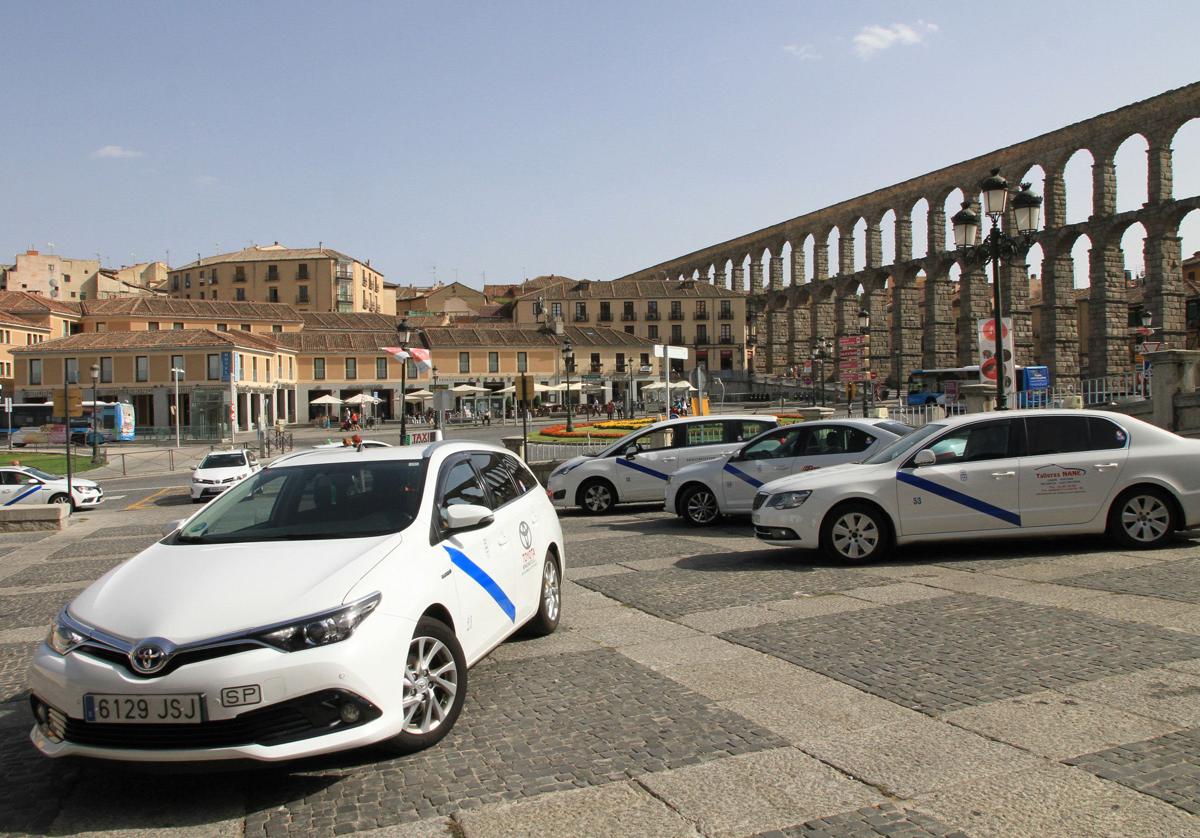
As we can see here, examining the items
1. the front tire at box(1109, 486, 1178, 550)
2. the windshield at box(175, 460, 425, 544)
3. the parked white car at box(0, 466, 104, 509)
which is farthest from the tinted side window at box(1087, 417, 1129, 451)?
the parked white car at box(0, 466, 104, 509)

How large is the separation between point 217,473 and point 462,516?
76.2ft

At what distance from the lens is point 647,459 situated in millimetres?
16281

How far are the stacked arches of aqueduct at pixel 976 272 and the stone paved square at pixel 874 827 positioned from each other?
1987 inches

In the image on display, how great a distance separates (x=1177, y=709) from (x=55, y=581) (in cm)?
1092

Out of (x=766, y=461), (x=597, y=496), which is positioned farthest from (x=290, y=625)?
(x=597, y=496)

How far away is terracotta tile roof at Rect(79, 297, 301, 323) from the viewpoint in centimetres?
7632

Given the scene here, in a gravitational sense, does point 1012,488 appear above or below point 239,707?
above

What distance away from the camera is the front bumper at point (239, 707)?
3.96m

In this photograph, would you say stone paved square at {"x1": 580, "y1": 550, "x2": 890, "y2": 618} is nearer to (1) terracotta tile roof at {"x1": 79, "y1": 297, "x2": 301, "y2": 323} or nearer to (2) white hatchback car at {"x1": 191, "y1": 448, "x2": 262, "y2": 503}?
(2) white hatchback car at {"x1": 191, "y1": 448, "x2": 262, "y2": 503}

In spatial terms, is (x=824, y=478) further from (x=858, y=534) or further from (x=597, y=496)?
(x=597, y=496)

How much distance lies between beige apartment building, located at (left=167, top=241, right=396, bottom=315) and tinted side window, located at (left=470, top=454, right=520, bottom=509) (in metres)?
94.0

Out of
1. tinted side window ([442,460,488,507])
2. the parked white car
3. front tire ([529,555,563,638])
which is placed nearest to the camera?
tinted side window ([442,460,488,507])

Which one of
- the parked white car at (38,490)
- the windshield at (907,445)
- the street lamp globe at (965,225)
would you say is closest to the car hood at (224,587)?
the windshield at (907,445)

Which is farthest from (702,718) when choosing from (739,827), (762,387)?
(762,387)
